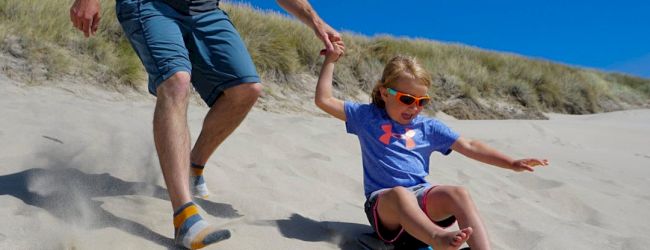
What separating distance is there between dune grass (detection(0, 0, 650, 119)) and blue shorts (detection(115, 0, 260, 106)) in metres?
3.33

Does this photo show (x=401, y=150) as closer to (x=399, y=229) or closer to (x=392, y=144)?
(x=392, y=144)

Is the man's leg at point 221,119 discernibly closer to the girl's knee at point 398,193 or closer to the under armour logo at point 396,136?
the under armour logo at point 396,136

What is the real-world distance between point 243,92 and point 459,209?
1.26m

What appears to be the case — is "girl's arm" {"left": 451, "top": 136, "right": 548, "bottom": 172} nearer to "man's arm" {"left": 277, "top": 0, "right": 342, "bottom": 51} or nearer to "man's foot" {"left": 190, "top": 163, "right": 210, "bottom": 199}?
"man's arm" {"left": 277, "top": 0, "right": 342, "bottom": 51}

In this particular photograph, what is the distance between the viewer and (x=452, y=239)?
7.45 feet

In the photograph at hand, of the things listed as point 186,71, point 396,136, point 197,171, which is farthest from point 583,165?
point 186,71

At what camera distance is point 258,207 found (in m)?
3.11

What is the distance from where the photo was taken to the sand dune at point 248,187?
2623mm

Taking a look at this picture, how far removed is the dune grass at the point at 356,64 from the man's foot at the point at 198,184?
3.28 metres

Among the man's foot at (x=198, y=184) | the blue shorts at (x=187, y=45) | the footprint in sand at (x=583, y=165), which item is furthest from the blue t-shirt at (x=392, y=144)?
the footprint in sand at (x=583, y=165)

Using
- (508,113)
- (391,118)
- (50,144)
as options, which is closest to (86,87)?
(50,144)

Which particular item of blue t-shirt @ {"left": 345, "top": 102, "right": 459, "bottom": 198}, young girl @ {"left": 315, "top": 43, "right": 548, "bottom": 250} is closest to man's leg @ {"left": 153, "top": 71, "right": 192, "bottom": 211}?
young girl @ {"left": 315, "top": 43, "right": 548, "bottom": 250}

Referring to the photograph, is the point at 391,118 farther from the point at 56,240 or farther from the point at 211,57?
the point at 56,240

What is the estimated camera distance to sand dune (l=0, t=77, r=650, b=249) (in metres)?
2.62
